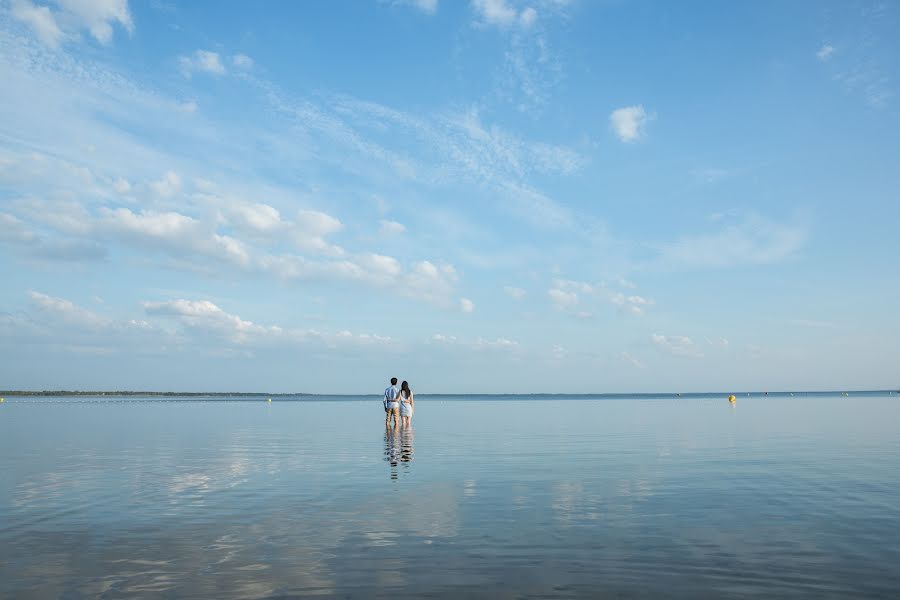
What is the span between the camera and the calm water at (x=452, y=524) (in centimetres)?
888

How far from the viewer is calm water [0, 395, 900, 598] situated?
888 centimetres

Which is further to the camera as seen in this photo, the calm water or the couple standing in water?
the couple standing in water

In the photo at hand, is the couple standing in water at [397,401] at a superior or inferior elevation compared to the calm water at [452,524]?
superior

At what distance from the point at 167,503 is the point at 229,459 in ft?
31.8

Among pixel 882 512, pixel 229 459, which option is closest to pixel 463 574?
pixel 882 512

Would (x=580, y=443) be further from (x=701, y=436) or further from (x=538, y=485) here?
(x=538, y=485)

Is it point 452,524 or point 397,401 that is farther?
point 397,401

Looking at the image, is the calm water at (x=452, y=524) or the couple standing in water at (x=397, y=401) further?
the couple standing in water at (x=397, y=401)

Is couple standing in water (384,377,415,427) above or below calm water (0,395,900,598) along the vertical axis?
above

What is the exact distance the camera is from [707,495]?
15.9 m

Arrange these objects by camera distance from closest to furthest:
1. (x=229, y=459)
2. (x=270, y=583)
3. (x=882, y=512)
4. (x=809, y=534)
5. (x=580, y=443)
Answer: (x=270, y=583) → (x=809, y=534) → (x=882, y=512) → (x=229, y=459) → (x=580, y=443)

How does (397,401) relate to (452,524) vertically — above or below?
above

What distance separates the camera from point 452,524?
12516mm

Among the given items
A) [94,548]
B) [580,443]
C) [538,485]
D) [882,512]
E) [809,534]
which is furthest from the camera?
[580,443]
